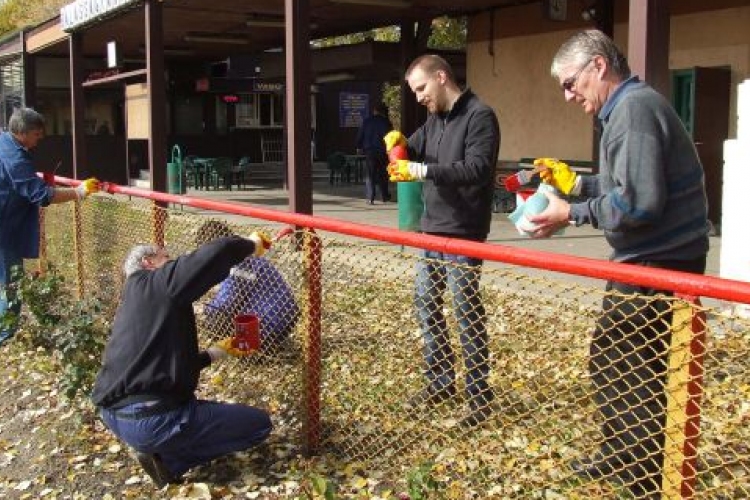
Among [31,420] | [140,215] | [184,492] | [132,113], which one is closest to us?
[184,492]

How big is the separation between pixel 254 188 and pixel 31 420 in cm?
1408

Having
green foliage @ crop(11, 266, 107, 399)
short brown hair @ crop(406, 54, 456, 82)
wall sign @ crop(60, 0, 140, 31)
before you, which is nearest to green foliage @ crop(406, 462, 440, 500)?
short brown hair @ crop(406, 54, 456, 82)

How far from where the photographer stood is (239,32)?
14.8 m

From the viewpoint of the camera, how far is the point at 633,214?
101 inches

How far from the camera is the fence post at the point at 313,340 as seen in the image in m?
3.50

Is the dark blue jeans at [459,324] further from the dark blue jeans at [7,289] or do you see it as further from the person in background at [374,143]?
the person in background at [374,143]

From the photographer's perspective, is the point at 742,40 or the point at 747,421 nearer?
the point at 747,421

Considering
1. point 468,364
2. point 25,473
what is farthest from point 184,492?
point 468,364

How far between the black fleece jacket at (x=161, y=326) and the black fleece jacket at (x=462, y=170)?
977 millimetres

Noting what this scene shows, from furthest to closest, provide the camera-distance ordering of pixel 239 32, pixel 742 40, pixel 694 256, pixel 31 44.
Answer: pixel 31 44 < pixel 239 32 < pixel 742 40 < pixel 694 256

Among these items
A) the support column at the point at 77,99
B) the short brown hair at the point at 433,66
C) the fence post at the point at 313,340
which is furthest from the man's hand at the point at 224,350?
the support column at the point at 77,99

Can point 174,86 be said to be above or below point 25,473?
above

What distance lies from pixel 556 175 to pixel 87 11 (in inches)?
429

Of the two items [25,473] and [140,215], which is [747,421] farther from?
[140,215]
